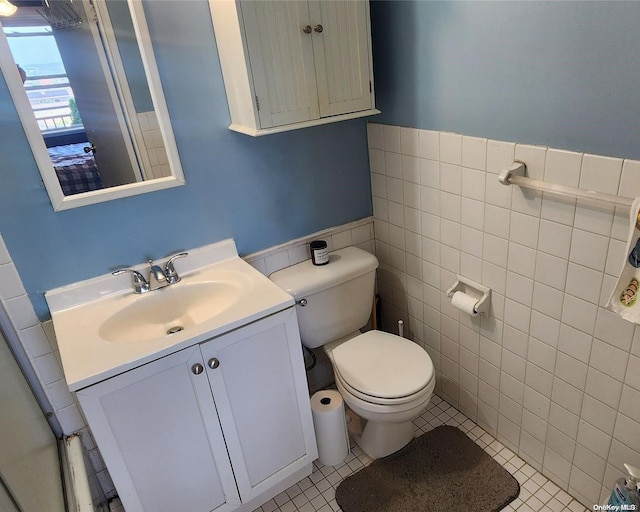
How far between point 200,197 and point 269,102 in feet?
1.41

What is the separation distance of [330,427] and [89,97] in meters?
1.43

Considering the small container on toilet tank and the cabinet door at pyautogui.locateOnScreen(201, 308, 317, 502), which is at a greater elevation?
the small container on toilet tank

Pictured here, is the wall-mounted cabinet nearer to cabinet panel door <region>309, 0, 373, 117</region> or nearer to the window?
cabinet panel door <region>309, 0, 373, 117</region>

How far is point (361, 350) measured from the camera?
176cm

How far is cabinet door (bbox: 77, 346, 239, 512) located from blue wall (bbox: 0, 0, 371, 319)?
0.47 metres

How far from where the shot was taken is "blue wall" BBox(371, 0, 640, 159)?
1.07 m

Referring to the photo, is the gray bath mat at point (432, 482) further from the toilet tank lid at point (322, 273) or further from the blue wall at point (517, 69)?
the blue wall at point (517, 69)

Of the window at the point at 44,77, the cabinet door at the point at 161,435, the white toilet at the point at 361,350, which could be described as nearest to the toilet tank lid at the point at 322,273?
the white toilet at the point at 361,350

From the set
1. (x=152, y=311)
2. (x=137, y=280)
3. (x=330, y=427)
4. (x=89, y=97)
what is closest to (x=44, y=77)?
(x=89, y=97)

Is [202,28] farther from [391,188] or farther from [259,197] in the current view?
[391,188]

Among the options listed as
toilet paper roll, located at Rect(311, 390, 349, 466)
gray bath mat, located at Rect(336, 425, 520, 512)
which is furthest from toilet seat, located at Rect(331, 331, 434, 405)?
gray bath mat, located at Rect(336, 425, 520, 512)

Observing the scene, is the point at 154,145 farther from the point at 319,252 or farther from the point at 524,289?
the point at 524,289

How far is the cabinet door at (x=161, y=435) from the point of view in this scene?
1218mm

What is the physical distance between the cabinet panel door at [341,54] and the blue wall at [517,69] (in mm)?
141
